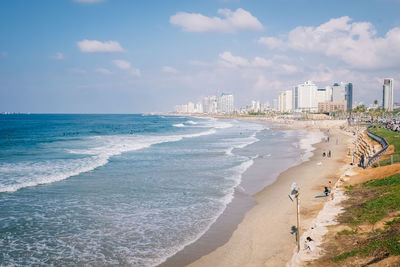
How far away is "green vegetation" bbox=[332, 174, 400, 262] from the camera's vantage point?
8.32 metres

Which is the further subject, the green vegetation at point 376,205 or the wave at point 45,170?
the wave at point 45,170

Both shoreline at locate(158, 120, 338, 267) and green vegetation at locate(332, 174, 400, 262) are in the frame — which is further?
shoreline at locate(158, 120, 338, 267)

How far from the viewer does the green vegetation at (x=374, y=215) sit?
27.3 feet

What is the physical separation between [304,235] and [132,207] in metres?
9.09

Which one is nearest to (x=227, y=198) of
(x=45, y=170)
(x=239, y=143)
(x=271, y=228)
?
(x=271, y=228)

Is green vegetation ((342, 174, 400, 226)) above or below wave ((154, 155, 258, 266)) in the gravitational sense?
above

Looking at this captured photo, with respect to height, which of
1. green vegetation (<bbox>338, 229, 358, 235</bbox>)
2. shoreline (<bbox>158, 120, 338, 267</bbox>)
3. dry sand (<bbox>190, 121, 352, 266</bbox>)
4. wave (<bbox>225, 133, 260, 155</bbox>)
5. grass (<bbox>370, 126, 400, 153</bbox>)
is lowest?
shoreline (<bbox>158, 120, 338, 267</bbox>)

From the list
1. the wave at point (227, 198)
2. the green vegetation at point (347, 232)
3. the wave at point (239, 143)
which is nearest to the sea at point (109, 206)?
the wave at point (227, 198)

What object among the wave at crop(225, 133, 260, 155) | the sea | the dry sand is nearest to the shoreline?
the dry sand

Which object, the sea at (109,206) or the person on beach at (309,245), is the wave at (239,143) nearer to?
the sea at (109,206)

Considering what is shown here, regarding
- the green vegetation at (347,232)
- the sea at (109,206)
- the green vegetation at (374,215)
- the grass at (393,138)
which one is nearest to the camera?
the green vegetation at (374,215)

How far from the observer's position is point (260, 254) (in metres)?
10.4

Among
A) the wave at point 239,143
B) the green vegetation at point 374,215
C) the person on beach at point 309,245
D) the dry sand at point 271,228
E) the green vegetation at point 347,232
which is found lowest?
the dry sand at point 271,228

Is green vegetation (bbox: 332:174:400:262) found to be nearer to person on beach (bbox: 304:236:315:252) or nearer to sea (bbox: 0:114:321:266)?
person on beach (bbox: 304:236:315:252)
